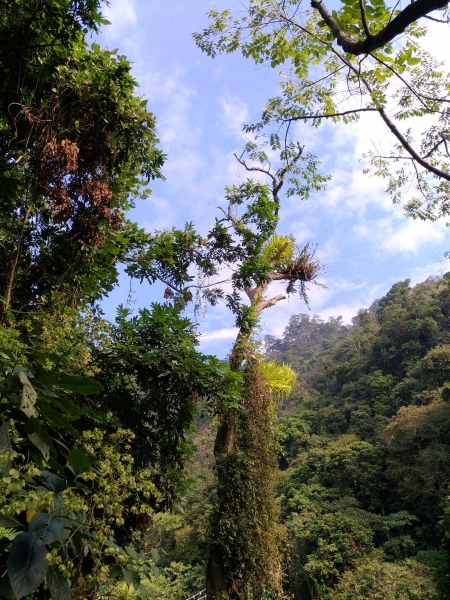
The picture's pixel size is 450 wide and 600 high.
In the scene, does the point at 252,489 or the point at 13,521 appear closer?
the point at 13,521

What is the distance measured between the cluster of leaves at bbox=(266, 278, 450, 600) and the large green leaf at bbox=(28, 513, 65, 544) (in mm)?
4114

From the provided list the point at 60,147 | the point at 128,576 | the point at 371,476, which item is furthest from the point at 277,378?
the point at 371,476

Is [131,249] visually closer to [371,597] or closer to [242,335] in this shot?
[242,335]

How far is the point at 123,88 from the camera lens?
2.45m

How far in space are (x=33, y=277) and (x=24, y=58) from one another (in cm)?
133

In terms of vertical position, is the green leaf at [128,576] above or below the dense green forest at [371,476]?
above

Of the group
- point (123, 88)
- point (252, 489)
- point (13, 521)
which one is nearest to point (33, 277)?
point (123, 88)

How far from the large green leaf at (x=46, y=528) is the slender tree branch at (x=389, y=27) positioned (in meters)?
1.95

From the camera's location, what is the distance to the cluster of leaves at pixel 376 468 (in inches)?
436

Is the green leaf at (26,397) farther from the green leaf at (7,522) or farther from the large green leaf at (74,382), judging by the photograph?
the green leaf at (7,522)

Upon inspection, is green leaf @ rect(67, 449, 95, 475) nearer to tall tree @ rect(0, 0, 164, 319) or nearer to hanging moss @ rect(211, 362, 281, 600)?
tall tree @ rect(0, 0, 164, 319)

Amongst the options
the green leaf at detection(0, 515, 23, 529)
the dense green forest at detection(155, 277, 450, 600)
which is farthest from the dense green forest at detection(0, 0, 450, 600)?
the dense green forest at detection(155, 277, 450, 600)

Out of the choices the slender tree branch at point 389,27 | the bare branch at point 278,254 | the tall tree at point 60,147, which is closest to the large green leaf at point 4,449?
the tall tree at point 60,147

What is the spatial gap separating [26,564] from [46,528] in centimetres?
7
